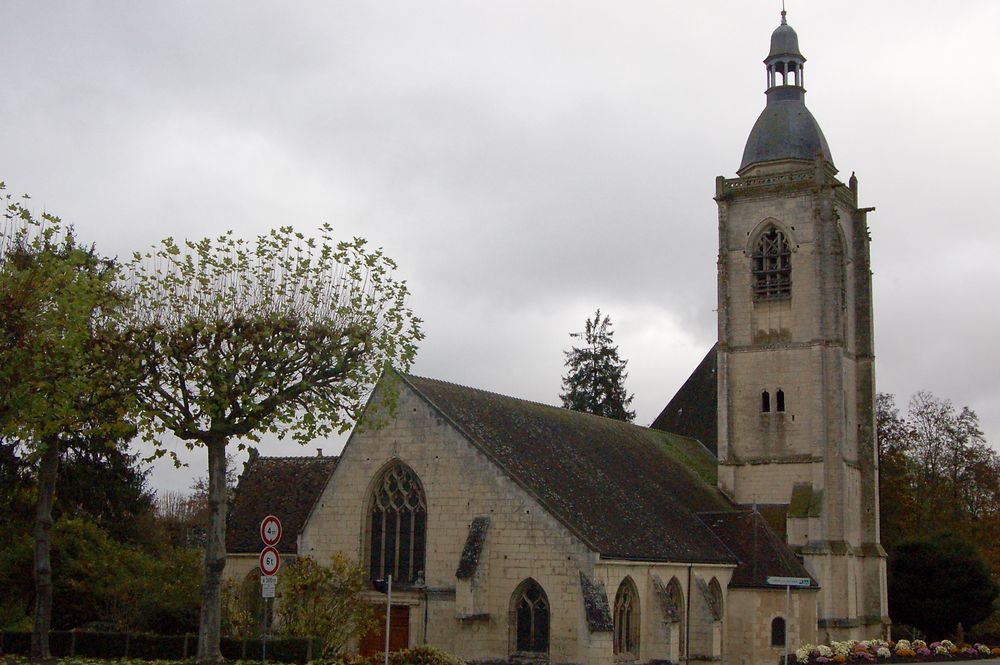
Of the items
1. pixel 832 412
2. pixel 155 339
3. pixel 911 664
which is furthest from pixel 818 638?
pixel 155 339

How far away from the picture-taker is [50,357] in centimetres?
2355

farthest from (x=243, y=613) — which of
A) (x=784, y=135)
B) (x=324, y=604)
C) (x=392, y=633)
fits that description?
(x=784, y=135)

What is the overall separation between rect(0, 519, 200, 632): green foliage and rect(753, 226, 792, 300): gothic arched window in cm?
2102

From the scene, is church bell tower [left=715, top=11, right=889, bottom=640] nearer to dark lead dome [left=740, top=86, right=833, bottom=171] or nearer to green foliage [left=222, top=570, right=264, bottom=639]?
dark lead dome [left=740, top=86, right=833, bottom=171]

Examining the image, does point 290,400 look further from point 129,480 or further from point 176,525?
point 176,525

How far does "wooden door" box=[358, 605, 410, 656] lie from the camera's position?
3102 centimetres

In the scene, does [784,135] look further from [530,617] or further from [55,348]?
[55,348]

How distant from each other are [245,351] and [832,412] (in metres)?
22.6

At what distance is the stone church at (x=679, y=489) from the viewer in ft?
97.5

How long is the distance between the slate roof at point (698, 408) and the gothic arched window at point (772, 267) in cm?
533

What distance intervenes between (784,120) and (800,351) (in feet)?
27.2

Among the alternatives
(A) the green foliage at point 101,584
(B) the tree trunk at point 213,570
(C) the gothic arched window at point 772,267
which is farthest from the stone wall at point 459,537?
(C) the gothic arched window at point 772,267

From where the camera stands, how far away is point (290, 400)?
24.8 metres

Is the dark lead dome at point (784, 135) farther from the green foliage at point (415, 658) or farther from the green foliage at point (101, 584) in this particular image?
the green foliage at point (415, 658)
